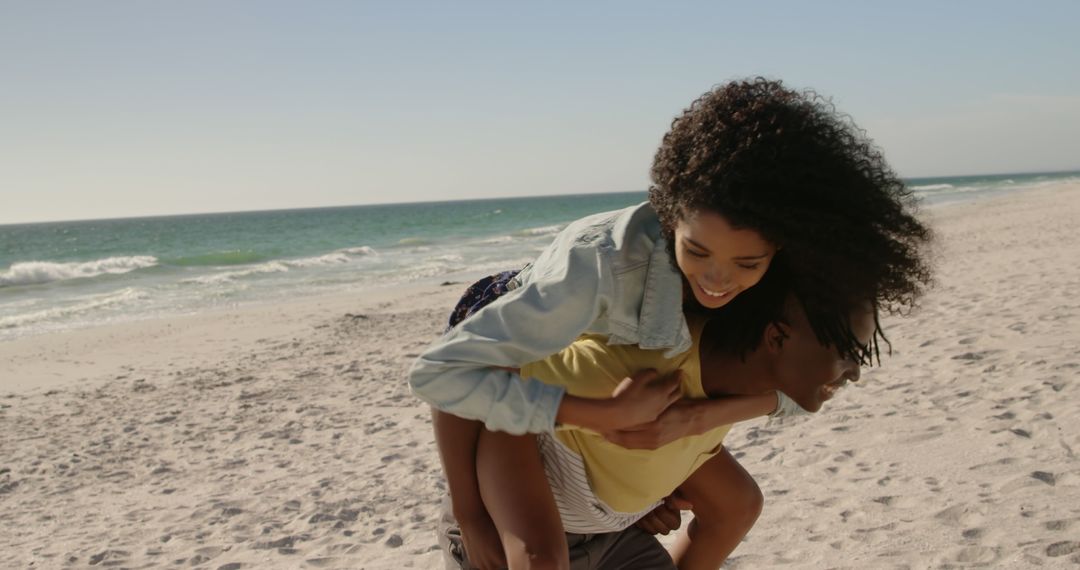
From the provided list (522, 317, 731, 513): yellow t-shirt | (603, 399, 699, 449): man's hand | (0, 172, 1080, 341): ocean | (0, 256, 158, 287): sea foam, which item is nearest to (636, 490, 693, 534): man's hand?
(522, 317, 731, 513): yellow t-shirt

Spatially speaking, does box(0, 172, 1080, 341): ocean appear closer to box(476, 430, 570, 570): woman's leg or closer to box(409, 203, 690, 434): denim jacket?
box(409, 203, 690, 434): denim jacket

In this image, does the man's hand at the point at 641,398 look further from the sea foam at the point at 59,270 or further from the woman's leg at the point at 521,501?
the sea foam at the point at 59,270

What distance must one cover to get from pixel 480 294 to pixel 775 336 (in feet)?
2.62

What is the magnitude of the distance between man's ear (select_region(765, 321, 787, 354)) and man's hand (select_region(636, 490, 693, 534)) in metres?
0.52

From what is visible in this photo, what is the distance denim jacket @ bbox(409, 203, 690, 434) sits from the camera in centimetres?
191

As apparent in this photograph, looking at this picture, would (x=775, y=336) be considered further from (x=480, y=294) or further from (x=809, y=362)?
(x=480, y=294)

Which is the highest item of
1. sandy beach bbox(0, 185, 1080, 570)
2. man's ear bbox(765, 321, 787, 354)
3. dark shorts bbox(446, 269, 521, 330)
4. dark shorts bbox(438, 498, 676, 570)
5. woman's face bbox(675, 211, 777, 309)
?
woman's face bbox(675, 211, 777, 309)

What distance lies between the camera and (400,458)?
594cm

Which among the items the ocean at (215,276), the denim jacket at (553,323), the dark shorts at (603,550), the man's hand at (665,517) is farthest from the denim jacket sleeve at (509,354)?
the ocean at (215,276)

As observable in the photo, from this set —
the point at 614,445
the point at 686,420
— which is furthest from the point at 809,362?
the point at 614,445

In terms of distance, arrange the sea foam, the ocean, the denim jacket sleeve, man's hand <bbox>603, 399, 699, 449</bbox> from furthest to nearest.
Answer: the sea foam → the ocean → man's hand <bbox>603, 399, 699, 449</bbox> → the denim jacket sleeve

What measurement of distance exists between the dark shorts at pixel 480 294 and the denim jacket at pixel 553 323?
23 cm

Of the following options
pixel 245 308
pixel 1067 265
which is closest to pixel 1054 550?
pixel 1067 265

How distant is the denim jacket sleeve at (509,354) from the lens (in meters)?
1.91
